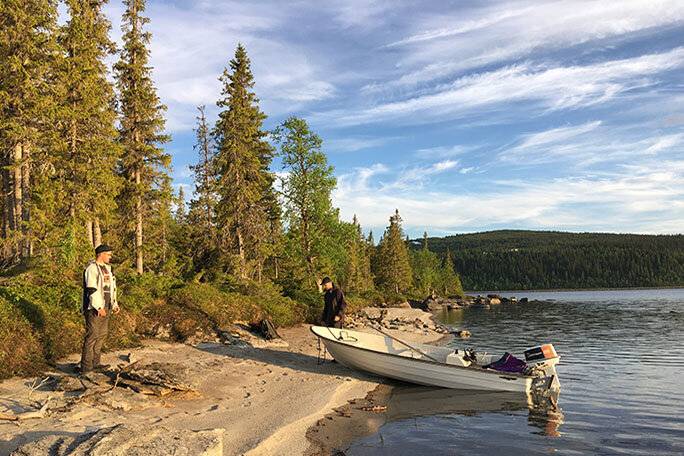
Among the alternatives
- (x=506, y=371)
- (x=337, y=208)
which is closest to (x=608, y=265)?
(x=337, y=208)

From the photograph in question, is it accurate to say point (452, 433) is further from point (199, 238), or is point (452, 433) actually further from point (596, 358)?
point (199, 238)

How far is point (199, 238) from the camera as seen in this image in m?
29.2

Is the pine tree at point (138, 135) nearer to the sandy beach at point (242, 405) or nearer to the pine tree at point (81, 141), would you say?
the pine tree at point (81, 141)

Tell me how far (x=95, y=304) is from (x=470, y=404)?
368 inches

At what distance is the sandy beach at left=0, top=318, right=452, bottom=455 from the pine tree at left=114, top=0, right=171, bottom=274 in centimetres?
1161

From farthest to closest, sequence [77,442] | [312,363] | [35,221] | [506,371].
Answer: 1. [35,221]
2. [312,363]
3. [506,371]
4. [77,442]

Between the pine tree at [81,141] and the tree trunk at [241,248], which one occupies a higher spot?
the pine tree at [81,141]

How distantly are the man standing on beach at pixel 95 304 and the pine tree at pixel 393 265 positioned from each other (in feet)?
225

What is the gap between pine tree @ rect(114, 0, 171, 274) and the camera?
76.3 ft

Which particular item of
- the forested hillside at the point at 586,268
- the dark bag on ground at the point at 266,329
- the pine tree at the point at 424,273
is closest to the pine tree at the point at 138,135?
the dark bag on ground at the point at 266,329

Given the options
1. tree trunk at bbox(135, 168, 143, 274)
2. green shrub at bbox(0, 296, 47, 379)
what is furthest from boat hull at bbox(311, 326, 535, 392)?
tree trunk at bbox(135, 168, 143, 274)

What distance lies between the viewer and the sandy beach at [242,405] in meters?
6.75

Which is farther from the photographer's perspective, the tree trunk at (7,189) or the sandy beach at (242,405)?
the tree trunk at (7,189)

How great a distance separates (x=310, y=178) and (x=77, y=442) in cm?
2847
